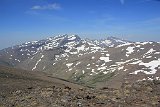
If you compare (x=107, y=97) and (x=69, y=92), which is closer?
(x=107, y=97)

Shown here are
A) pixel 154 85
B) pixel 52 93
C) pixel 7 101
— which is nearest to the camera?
pixel 7 101

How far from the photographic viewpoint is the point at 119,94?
25547mm

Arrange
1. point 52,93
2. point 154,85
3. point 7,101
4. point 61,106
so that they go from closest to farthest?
point 61,106, point 7,101, point 52,93, point 154,85

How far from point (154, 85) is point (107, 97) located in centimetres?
704

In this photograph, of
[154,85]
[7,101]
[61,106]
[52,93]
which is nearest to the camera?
[61,106]

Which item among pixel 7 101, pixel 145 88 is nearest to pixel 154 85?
pixel 145 88

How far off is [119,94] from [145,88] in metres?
3.36

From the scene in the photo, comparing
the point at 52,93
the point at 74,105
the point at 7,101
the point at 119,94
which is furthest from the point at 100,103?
the point at 7,101

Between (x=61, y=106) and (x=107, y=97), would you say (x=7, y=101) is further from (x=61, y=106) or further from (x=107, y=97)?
(x=107, y=97)

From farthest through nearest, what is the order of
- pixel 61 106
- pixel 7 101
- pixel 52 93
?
pixel 52 93 < pixel 7 101 < pixel 61 106

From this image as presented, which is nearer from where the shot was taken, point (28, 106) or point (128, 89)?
point (28, 106)

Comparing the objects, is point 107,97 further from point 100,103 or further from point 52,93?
point 52,93

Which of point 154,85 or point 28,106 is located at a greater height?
point 154,85

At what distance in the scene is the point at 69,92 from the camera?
1053 inches
